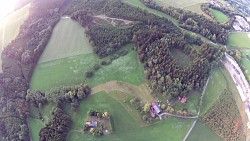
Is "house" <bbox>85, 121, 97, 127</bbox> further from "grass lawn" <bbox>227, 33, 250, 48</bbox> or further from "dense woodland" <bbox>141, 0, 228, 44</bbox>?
"grass lawn" <bbox>227, 33, 250, 48</bbox>

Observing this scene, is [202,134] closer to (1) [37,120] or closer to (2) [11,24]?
(1) [37,120]

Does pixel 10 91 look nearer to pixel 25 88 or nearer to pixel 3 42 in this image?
pixel 25 88

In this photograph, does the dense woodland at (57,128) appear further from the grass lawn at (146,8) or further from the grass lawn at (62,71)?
the grass lawn at (146,8)

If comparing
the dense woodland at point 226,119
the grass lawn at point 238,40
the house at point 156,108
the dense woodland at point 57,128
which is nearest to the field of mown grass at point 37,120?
the dense woodland at point 57,128

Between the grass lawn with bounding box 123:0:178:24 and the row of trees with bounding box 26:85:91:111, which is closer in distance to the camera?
the row of trees with bounding box 26:85:91:111

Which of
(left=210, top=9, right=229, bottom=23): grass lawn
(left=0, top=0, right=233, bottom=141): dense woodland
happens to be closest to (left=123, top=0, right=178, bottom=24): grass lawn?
(left=0, top=0, right=233, bottom=141): dense woodland

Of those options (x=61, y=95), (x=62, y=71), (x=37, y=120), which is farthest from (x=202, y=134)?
(x=37, y=120)

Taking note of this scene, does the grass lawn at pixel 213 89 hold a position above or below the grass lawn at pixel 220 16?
below

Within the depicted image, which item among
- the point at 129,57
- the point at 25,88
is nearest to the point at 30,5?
the point at 25,88
